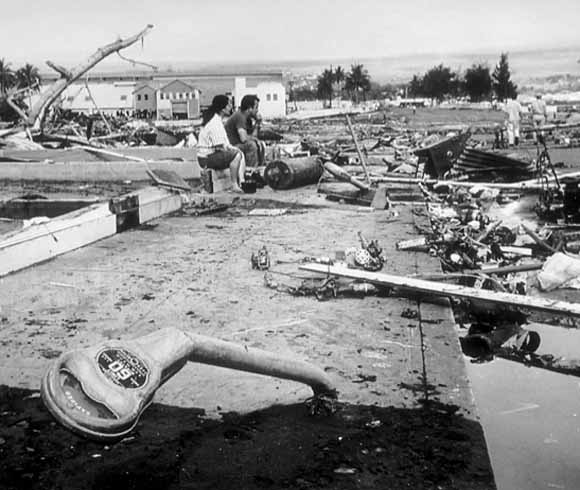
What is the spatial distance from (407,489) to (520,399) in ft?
5.85

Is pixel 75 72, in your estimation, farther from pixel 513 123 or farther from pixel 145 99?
pixel 145 99

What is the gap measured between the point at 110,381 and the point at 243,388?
59.6 inches

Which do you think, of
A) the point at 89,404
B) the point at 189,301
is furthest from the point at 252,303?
the point at 89,404

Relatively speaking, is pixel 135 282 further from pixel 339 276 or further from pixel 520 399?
pixel 520 399

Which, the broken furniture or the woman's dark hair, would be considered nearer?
the woman's dark hair

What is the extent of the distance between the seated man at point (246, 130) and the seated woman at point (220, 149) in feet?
1.96

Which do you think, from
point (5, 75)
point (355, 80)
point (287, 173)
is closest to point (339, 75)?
point (355, 80)

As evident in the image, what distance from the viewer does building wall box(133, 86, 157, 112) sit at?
334ft

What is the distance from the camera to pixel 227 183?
1234cm

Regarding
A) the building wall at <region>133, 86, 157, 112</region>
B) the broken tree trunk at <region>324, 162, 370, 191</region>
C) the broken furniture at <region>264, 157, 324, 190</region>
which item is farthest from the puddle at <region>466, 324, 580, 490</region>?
the building wall at <region>133, 86, 157, 112</region>

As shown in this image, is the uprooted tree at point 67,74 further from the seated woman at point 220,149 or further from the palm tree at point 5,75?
the palm tree at point 5,75

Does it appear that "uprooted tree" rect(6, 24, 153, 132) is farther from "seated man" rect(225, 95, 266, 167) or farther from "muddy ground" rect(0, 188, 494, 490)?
"muddy ground" rect(0, 188, 494, 490)

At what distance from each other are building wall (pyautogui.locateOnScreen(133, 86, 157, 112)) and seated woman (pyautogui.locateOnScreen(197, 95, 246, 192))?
92439 mm

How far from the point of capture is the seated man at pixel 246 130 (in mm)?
12641
